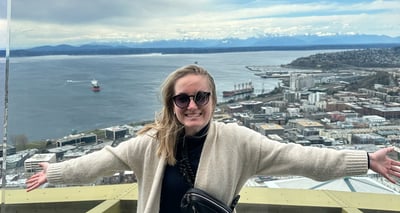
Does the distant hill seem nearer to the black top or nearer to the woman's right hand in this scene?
the black top

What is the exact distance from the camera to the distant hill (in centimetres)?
248

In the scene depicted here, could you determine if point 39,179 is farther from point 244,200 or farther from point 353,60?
point 353,60

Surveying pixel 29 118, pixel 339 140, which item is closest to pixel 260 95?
pixel 339 140

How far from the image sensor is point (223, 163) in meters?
1.05

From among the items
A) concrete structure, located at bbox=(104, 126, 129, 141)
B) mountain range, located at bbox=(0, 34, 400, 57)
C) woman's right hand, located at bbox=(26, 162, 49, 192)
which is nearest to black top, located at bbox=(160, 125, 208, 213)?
woman's right hand, located at bbox=(26, 162, 49, 192)

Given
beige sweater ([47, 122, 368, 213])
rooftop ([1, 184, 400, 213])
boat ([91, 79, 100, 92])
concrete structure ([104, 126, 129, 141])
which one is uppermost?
boat ([91, 79, 100, 92])

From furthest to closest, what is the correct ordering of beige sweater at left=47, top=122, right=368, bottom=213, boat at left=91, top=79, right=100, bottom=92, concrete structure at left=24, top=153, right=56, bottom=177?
boat at left=91, top=79, right=100, bottom=92 < concrete structure at left=24, top=153, right=56, bottom=177 < beige sweater at left=47, top=122, right=368, bottom=213

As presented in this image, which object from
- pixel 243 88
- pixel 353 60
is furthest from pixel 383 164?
pixel 353 60

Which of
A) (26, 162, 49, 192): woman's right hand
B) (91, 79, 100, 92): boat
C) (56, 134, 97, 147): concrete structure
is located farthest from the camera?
(91, 79, 100, 92): boat

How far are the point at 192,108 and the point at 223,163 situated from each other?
17 centimetres

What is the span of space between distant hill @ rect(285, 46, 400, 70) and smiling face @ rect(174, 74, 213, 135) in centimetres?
179

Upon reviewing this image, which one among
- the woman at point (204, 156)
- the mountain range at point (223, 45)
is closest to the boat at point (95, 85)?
the mountain range at point (223, 45)

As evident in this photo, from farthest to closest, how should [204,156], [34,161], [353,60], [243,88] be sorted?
[353,60] < [243,88] < [34,161] < [204,156]

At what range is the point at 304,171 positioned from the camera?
1.06 meters
